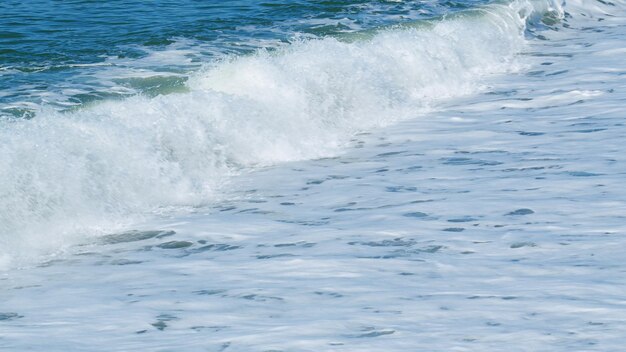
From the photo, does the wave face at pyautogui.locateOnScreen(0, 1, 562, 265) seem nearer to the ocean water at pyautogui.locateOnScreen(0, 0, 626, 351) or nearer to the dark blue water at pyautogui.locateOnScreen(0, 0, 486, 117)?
the ocean water at pyautogui.locateOnScreen(0, 0, 626, 351)

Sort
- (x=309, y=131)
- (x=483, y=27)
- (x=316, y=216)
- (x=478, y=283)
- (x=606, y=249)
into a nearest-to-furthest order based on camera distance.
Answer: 1. (x=478, y=283)
2. (x=606, y=249)
3. (x=316, y=216)
4. (x=309, y=131)
5. (x=483, y=27)

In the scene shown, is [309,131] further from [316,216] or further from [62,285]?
[62,285]

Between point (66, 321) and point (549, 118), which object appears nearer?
point (66, 321)

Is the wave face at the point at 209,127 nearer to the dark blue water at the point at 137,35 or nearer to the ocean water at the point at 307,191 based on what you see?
the ocean water at the point at 307,191

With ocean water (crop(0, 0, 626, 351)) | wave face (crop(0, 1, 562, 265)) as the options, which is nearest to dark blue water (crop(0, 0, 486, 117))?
ocean water (crop(0, 0, 626, 351))

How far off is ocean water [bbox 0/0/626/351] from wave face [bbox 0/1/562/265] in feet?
0.08

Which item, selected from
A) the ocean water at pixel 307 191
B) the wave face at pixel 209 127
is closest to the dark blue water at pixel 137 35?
the ocean water at pixel 307 191

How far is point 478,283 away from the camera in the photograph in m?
5.41

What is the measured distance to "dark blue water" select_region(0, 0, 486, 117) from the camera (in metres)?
10.7

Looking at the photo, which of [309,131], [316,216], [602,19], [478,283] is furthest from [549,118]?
[602,19]

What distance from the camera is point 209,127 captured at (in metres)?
8.85

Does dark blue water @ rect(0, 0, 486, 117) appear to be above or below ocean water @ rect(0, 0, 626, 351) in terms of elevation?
above

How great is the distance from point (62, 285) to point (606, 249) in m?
2.89

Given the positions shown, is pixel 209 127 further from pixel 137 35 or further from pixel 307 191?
pixel 137 35
